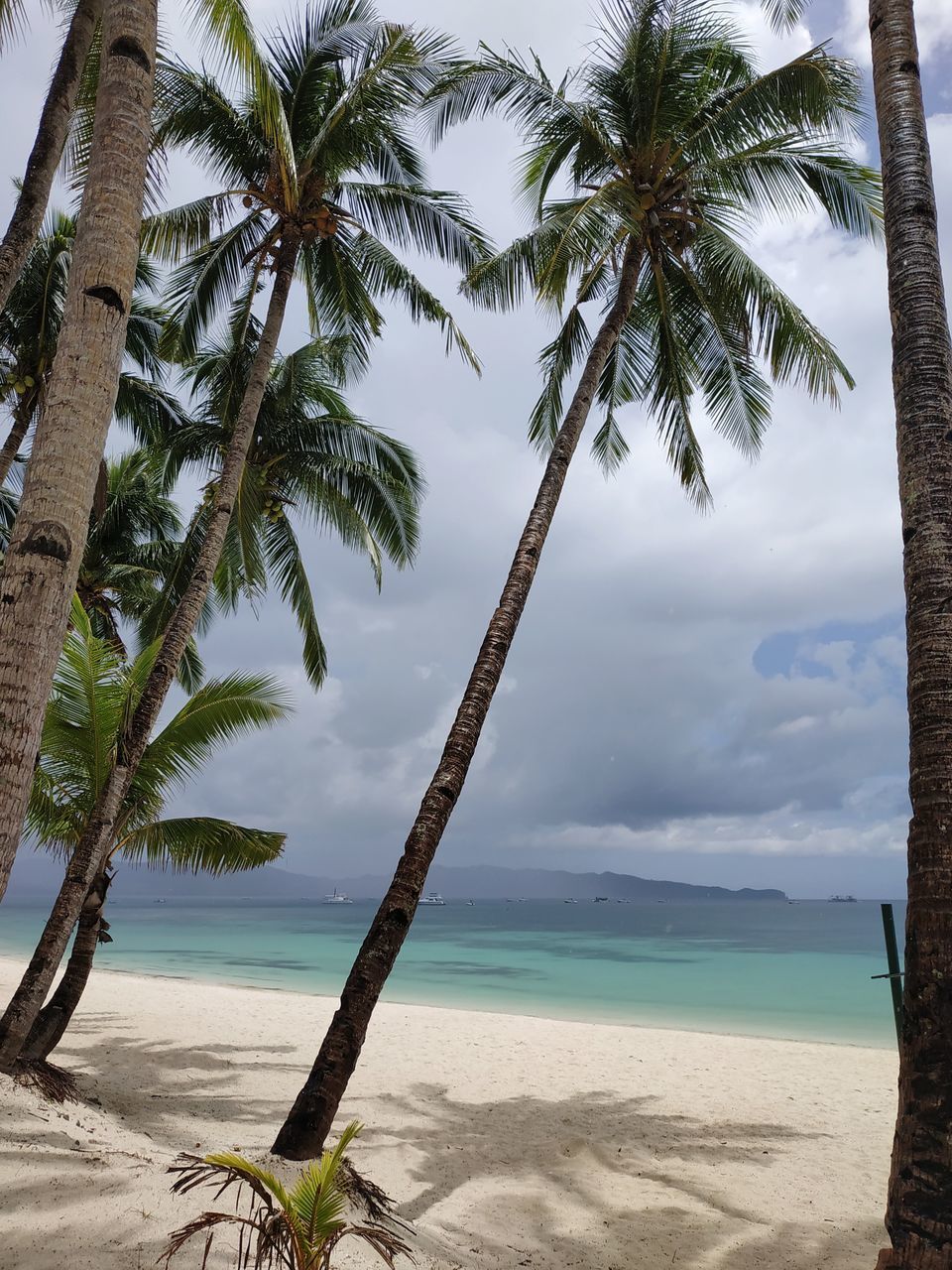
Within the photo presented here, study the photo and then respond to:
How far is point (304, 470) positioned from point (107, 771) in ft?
23.5

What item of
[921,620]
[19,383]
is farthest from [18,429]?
[921,620]

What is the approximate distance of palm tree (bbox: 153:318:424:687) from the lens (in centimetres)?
1420

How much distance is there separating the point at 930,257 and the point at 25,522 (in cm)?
424

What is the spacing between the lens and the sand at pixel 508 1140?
4.10m

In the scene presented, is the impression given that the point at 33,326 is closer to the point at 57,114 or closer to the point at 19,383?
the point at 19,383

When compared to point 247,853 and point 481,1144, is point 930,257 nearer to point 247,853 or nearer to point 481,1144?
point 481,1144

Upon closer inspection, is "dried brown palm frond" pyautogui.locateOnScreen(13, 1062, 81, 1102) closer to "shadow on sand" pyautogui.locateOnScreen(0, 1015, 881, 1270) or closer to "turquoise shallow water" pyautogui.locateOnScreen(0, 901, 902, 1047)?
"shadow on sand" pyautogui.locateOnScreen(0, 1015, 881, 1270)

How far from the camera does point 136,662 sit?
Result: 376 inches

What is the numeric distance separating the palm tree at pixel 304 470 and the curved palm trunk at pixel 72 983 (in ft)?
20.0

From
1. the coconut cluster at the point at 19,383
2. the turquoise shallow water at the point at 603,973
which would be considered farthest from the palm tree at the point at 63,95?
the turquoise shallow water at the point at 603,973

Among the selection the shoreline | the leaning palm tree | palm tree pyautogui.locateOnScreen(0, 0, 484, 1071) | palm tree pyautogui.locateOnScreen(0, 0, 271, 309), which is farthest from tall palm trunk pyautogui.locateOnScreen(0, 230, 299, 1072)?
the shoreline

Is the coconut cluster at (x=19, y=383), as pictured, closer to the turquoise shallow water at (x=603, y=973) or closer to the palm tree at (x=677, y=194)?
the palm tree at (x=677, y=194)

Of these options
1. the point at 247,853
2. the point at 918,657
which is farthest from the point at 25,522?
the point at 247,853

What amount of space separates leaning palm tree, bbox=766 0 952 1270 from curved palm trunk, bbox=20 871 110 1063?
7.12 m
